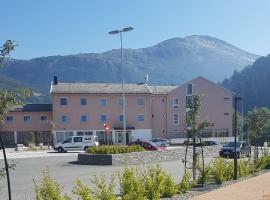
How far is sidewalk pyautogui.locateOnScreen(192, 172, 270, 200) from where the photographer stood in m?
13.0

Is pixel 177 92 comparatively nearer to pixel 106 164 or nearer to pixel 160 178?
pixel 106 164

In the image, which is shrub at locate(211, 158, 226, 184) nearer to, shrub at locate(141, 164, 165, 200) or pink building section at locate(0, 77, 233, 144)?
shrub at locate(141, 164, 165, 200)

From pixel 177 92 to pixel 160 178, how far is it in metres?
64.3

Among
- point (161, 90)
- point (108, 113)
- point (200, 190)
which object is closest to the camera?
point (200, 190)

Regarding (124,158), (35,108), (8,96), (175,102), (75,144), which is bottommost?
(75,144)

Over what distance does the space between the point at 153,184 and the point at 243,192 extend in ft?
12.1

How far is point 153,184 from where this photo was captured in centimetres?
1191

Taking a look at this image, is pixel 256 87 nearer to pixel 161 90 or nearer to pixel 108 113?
pixel 161 90

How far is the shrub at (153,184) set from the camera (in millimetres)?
11711

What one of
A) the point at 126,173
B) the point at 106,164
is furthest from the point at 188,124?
the point at 106,164

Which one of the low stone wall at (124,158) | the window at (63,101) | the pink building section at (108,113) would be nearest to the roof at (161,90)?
the pink building section at (108,113)

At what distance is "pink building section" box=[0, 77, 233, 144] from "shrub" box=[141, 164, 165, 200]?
55.6 metres

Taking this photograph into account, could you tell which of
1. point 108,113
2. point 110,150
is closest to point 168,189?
point 110,150

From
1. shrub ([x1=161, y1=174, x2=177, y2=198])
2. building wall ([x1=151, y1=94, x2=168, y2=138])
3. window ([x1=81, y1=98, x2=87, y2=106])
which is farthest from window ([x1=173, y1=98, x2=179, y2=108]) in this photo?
shrub ([x1=161, y1=174, x2=177, y2=198])
